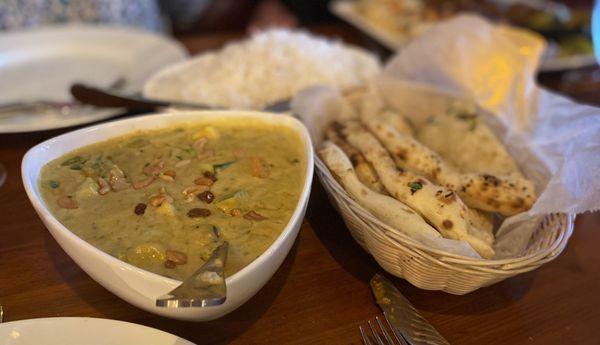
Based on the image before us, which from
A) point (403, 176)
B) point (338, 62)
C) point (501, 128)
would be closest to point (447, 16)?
point (338, 62)

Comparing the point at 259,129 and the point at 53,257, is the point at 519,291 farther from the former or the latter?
the point at 53,257

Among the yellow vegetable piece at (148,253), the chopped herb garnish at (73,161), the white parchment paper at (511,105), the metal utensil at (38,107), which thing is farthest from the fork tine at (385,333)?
the metal utensil at (38,107)

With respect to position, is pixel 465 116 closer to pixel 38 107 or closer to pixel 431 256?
pixel 431 256

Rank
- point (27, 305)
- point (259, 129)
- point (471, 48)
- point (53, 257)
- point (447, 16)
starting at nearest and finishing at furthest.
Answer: point (27, 305) → point (53, 257) → point (259, 129) → point (471, 48) → point (447, 16)

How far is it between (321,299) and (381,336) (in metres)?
0.18

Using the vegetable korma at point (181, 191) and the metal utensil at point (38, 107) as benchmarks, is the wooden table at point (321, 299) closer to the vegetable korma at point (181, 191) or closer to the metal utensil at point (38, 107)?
the vegetable korma at point (181, 191)

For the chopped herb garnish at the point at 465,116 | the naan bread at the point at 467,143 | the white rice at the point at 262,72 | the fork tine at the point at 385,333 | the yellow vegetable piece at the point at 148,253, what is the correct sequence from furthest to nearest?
the white rice at the point at 262,72
the chopped herb garnish at the point at 465,116
the naan bread at the point at 467,143
the fork tine at the point at 385,333
the yellow vegetable piece at the point at 148,253

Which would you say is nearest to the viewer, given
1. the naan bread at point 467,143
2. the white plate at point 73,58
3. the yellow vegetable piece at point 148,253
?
the yellow vegetable piece at point 148,253

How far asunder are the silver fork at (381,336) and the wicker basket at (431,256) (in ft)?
Result: 0.45

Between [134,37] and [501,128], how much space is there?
184 cm

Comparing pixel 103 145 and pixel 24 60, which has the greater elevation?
pixel 103 145

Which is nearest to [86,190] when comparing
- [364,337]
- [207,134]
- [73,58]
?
[207,134]

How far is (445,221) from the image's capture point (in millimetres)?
1152

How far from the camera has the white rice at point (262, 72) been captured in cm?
192
